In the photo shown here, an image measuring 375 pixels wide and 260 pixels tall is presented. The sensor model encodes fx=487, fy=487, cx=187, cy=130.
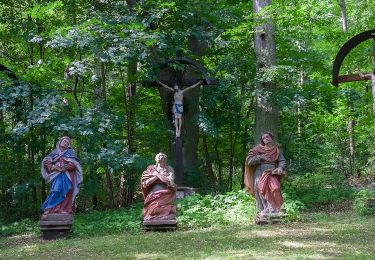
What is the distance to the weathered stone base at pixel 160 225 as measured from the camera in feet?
27.6

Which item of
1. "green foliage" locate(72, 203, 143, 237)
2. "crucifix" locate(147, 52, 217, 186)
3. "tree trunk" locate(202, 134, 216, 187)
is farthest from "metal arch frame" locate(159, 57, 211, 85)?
"tree trunk" locate(202, 134, 216, 187)

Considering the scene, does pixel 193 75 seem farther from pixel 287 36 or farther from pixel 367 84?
pixel 367 84

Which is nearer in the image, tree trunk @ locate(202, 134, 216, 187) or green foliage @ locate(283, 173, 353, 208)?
green foliage @ locate(283, 173, 353, 208)

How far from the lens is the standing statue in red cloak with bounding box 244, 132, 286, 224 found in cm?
882

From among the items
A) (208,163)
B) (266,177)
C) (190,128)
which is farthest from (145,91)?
(266,177)

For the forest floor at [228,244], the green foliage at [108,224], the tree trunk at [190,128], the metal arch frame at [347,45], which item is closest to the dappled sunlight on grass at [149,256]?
the forest floor at [228,244]

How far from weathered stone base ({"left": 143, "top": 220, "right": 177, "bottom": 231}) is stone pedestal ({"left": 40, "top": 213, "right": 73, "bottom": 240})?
A: 142 centimetres

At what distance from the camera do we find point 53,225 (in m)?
8.45

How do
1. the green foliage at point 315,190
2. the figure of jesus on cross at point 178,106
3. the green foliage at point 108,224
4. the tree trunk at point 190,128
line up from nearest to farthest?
1. the green foliage at point 108,224
2. the figure of jesus on cross at point 178,106
3. the green foliage at point 315,190
4. the tree trunk at point 190,128

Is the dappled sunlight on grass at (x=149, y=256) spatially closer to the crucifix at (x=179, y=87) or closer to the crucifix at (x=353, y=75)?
the crucifix at (x=179, y=87)

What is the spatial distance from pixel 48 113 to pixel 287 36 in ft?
21.5

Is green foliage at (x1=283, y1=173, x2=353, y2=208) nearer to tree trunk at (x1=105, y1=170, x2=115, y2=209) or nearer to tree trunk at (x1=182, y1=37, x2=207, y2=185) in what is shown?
tree trunk at (x1=182, y1=37, x2=207, y2=185)

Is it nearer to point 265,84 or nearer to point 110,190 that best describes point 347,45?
point 265,84

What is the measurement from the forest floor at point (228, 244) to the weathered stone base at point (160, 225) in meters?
0.18
